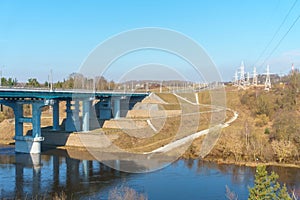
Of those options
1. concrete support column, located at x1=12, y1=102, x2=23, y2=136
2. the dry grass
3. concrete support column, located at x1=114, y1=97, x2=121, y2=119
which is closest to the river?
the dry grass

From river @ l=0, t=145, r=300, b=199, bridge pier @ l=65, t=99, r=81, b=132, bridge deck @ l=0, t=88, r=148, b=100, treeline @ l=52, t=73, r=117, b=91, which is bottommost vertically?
river @ l=0, t=145, r=300, b=199

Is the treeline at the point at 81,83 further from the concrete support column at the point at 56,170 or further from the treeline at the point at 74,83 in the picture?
the concrete support column at the point at 56,170

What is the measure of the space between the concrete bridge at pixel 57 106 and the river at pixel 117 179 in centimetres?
413

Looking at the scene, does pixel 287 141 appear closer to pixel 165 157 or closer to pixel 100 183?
pixel 165 157

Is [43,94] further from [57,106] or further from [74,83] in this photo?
[74,83]

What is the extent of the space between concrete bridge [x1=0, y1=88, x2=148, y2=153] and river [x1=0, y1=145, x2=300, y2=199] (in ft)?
13.5

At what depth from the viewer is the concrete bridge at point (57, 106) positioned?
33.4 metres

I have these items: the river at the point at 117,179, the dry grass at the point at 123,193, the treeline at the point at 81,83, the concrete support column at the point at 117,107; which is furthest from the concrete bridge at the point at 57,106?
the dry grass at the point at 123,193

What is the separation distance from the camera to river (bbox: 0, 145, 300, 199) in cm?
2000

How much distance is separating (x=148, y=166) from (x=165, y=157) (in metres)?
3.66

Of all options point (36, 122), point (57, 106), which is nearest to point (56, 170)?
point (36, 122)

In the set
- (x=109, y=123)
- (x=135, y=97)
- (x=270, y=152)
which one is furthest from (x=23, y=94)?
(x=135, y=97)

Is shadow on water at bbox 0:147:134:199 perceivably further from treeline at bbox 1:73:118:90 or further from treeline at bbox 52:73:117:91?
treeline at bbox 52:73:117:91

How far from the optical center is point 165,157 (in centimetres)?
3014
